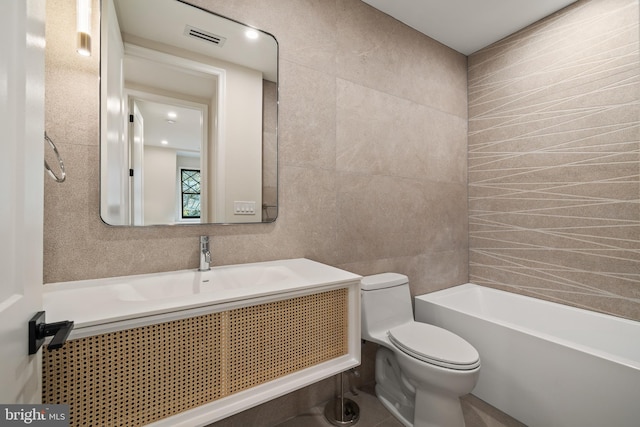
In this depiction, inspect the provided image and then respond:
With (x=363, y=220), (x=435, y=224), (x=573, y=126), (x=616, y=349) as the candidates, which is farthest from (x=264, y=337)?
(x=573, y=126)

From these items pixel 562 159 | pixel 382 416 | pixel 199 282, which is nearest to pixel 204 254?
pixel 199 282

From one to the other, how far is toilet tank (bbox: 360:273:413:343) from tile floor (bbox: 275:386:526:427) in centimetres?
42

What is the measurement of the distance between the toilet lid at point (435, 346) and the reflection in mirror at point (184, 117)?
1.03m

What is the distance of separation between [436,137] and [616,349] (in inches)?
71.0

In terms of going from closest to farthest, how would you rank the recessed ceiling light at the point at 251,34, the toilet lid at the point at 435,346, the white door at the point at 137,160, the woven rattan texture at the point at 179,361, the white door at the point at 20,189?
the white door at the point at 20,189
the woven rattan texture at the point at 179,361
the white door at the point at 137,160
the toilet lid at the point at 435,346
the recessed ceiling light at the point at 251,34

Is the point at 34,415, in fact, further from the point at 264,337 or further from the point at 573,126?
the point at 573,126

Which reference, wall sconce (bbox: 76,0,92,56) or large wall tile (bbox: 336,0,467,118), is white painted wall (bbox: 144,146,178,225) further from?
large wall tile (bbox: 336,0,467,118)

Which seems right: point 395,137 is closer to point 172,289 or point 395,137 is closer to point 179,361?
point 172,289

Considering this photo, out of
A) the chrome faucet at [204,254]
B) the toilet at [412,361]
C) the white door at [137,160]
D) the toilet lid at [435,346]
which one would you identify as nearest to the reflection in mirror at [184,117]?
the white door at [137,160]

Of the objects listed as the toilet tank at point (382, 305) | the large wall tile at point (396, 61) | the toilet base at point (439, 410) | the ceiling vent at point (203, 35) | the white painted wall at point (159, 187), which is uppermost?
the large wall tile at point (396, 61)

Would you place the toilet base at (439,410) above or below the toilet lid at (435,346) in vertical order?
below

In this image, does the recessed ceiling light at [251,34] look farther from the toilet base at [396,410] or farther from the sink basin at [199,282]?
the toilet base at [396,410]

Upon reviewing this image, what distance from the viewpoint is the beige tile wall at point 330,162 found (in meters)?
1.11

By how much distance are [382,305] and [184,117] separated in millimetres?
1540
